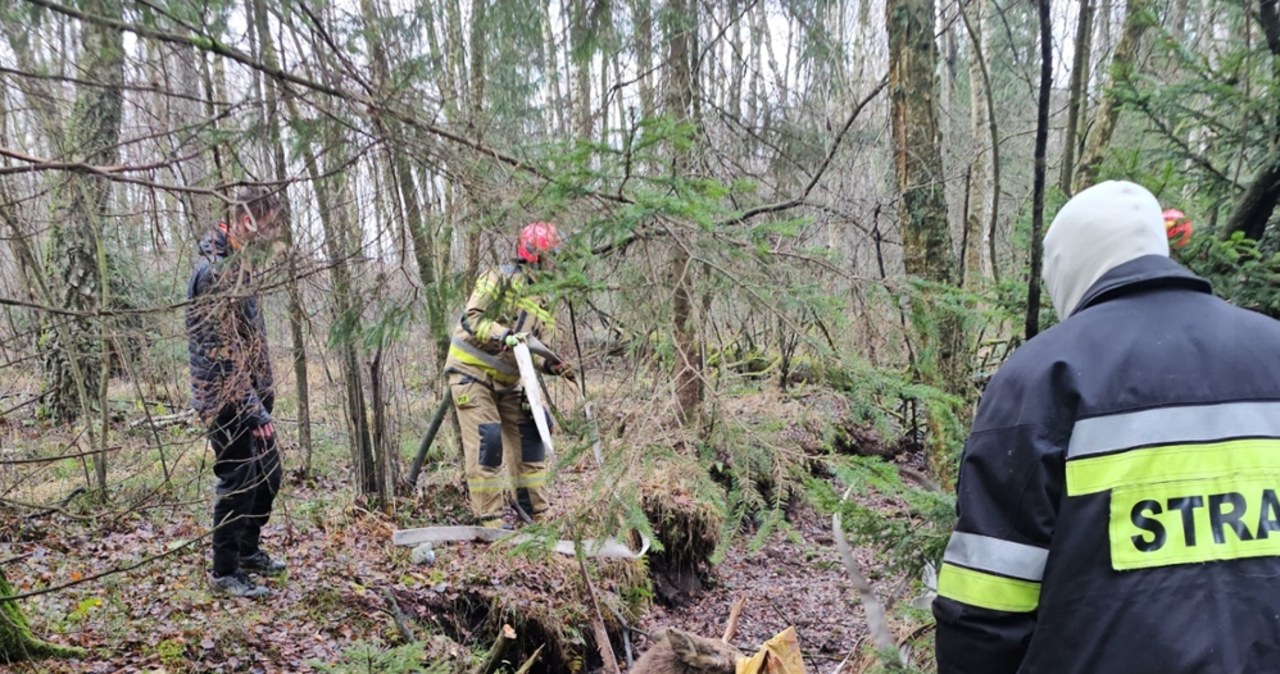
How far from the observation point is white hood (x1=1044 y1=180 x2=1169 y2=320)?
1435 mm

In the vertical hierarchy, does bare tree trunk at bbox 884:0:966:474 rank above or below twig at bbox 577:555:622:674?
above

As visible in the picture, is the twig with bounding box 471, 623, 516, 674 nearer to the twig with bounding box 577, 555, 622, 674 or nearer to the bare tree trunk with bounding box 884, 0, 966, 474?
the twig with bounding box 577, 555, 622, 674

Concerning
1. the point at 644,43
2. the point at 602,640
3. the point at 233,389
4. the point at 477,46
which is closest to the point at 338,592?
the point at 233,389

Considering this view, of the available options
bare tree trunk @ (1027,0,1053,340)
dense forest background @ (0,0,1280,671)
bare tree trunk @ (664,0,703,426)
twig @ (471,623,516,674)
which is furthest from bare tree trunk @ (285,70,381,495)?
bare tree trunk @ (1027,0,1053,340)

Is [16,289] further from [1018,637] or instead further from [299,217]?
[1018,637]

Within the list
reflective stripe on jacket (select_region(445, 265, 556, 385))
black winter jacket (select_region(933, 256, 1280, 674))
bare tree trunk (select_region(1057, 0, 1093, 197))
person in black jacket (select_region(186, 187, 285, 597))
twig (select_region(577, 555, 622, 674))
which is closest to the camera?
black winter jacket (select_region(933, 256, 1280, 674))

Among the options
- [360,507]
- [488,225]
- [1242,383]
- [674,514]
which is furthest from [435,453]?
[1242,383]

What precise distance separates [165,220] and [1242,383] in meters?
4.28

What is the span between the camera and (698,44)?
4898mm

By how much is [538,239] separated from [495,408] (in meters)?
2.87

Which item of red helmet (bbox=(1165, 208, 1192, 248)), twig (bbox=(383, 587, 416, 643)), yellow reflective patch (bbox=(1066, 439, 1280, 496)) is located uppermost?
red helmet (bbox=(1165, 208, 1192, 248))

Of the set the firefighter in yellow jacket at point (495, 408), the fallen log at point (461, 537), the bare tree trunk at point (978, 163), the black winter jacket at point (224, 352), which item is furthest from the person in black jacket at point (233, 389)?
the bare tree trunk at point (978, 163)

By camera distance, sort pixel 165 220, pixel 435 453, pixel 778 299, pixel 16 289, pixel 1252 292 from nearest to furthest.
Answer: pixel 778 299 → pixel 1252 292 → pixel 165 220 → pixel 16 289 → pixel 435 453

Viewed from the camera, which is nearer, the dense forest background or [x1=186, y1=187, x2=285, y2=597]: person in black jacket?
the dense forest background
